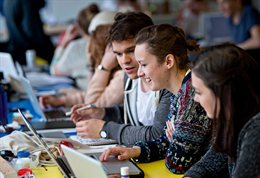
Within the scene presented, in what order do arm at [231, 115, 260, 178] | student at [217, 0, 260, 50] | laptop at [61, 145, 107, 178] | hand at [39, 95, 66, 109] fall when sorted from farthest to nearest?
student at [217, 0, 260, 50], hand at [39, 95, 66, 109], arm at [231, 115, 260, 178], laptop at [61, 145, 107, 178]

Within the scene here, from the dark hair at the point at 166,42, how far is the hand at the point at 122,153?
0.36 metres

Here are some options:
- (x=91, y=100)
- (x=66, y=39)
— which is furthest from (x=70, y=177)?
(x=66, y=39)

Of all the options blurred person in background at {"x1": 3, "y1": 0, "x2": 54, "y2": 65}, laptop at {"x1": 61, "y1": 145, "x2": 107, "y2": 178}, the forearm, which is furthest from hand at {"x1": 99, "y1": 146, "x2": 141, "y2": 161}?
blurred person in background at {"x1": 3, "y1": 0, "x2": 54, "y2": 65}

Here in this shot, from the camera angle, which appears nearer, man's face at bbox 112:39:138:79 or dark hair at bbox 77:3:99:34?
man's face at bbox 112:39:138:79

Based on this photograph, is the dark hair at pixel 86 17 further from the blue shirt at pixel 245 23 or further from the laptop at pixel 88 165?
the laptop at pixel 88 165

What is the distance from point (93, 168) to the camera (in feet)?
5.22

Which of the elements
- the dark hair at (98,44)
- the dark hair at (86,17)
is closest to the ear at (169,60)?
the dark hair at (98,44)

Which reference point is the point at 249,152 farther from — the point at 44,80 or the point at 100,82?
the point at 44,80

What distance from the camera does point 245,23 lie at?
5.50 m

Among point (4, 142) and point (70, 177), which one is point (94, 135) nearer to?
point (4, 142)

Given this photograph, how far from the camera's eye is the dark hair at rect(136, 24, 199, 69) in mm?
2223

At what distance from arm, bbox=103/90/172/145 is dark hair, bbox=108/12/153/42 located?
31 centimetres

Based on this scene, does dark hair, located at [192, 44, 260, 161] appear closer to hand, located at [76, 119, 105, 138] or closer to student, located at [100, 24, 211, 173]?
student, located at [100, 24, 211, 173]

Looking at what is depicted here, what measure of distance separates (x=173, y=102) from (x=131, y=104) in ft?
1.72
